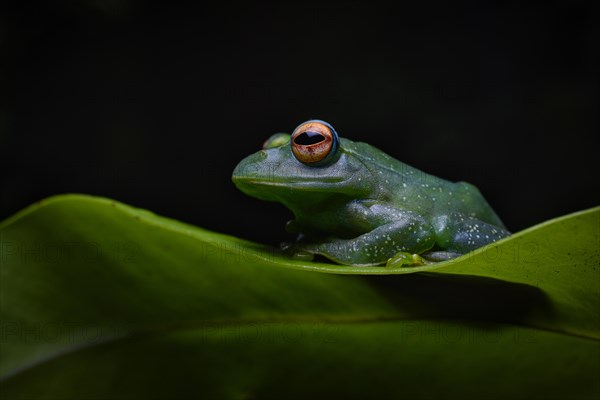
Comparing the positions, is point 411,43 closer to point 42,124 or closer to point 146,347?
point 42,124

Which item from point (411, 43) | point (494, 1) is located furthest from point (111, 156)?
point (494, 1)

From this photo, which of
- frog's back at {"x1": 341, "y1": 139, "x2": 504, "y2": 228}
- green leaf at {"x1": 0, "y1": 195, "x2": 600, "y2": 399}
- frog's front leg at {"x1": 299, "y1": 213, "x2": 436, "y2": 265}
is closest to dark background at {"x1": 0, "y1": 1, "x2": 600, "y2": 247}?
frog's back at {"x1": 341, "y1": 139, "x2": 504, "y2": 228}

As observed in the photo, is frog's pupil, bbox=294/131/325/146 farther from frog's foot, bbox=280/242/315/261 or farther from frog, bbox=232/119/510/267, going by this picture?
frog's foot, bbox=280/242/315/261

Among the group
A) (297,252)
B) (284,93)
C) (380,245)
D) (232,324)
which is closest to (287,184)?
(297,252)

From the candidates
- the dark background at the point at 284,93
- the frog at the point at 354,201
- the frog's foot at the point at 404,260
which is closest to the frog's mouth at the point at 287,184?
the frog at the point at 354,201

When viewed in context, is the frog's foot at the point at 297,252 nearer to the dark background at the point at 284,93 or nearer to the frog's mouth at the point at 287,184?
the frog's mouth at the point at 287,184

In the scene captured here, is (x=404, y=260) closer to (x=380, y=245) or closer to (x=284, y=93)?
(x=380, y=245)
